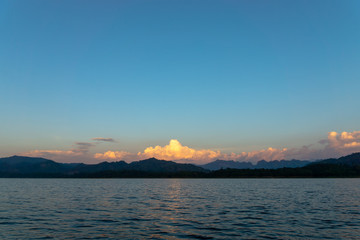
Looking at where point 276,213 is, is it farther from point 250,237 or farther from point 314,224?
point 250,237

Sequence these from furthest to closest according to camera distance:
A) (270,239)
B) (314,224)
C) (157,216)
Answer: (157,216) < (314,224) < (270,239)

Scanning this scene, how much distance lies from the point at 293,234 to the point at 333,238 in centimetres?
430

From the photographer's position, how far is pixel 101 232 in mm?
35219

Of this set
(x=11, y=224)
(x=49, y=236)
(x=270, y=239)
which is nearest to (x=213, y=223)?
(x=270, y=239)

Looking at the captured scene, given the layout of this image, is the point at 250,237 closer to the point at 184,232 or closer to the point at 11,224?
the point at 184,232

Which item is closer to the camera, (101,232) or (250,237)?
(250,237)

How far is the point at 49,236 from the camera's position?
32938 millimetres

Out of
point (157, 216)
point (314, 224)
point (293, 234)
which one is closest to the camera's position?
point (293, 234)

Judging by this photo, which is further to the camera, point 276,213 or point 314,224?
point 276,213

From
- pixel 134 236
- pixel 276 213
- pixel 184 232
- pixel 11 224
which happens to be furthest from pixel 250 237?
pixel 11 224

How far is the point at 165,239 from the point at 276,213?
28176 millimetres

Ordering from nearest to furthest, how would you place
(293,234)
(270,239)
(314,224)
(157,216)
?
(270,239) < (293,234) < (314,224) < (157,216)

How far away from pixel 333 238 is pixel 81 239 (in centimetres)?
2903

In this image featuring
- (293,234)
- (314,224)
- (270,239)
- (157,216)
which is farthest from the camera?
(157,216)
